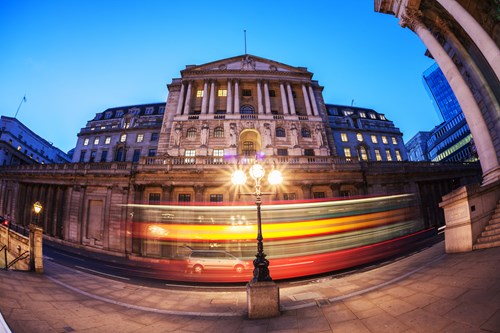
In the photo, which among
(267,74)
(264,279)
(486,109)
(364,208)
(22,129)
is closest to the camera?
(264,279)

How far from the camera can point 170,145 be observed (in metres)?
26.3

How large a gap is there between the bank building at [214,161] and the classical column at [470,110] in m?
9.13

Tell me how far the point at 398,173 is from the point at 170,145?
27280mm

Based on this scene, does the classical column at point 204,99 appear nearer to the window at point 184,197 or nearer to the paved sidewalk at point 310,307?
the window at point 184,197

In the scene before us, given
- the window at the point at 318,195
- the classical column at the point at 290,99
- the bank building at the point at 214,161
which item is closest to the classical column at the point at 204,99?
the bank building at the point at 214,161

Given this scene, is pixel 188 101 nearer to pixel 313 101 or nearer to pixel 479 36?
pixel 313 101

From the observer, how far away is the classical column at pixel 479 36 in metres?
9.37

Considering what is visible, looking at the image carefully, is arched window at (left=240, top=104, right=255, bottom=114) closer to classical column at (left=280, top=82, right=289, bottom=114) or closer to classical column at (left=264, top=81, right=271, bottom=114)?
classical column at (left=264, top=81, right=271, bottom=114)

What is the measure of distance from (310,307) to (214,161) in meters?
17.0

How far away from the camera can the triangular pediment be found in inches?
1324

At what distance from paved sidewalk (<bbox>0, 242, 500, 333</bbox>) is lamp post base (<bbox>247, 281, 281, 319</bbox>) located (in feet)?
0.67

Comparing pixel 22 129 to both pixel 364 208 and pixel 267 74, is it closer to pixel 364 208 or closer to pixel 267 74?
pixel 267 74

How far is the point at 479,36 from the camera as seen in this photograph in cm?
1010

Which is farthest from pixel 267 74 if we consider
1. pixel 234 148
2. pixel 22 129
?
pixel 22 129
